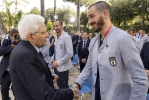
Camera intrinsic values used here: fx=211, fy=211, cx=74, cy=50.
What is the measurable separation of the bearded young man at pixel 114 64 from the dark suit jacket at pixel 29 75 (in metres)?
0.54

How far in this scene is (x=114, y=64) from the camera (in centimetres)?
208

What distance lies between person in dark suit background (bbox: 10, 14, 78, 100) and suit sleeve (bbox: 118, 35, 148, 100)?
711 millimetres

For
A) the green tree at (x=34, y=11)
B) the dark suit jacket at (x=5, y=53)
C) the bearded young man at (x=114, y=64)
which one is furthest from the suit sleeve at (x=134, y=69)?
the green tree at (x=34, y=11)

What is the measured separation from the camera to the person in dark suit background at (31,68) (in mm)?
1929

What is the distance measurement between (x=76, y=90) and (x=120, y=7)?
106 ft

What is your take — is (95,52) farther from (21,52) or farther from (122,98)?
(21,52)

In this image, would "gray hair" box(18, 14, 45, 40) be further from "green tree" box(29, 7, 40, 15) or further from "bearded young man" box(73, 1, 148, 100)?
"green tree" box(29, 7, 40, 15)

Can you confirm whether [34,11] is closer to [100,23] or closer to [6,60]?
[6,60]

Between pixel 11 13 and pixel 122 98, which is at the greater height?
pixel 11 13

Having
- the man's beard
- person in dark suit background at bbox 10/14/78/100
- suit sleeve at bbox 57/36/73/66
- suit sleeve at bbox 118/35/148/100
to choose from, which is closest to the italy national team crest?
suit sleeve at bbox 118/35/148/100

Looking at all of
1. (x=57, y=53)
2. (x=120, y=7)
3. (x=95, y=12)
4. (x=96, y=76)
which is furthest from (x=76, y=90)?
(x=120, y=7)

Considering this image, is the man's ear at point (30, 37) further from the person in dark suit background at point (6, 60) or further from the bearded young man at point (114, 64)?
the person in dark suit background at point (6, 60)

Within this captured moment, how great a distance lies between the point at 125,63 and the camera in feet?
6.61

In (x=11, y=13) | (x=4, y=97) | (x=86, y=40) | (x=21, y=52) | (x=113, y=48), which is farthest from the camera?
(x=11, y=13)
